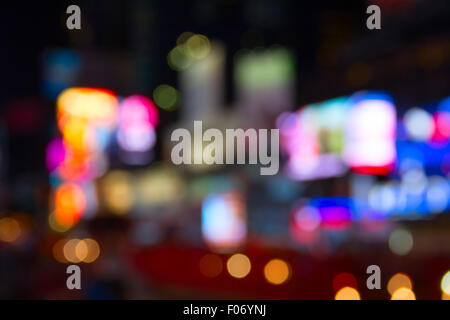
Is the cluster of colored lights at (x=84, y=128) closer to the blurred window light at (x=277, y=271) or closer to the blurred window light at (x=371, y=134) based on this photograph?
the blurred window light at (x=371, y=134)

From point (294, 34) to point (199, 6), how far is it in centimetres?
1044

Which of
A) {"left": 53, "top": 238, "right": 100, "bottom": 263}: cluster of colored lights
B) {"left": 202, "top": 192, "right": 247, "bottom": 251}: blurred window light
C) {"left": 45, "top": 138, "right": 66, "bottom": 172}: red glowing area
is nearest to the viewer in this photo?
{"left": 53, "top": 238, "right": 100, "bottom": 263}: cluster of colored lights

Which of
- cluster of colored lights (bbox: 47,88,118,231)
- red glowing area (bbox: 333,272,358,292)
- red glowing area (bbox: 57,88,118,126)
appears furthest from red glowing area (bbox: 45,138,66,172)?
red glowing area (bbox: 333,272,358,292)

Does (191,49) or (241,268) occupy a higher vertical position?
(191,49)

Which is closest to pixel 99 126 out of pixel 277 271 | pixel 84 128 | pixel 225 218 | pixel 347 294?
A: pixel 84 128

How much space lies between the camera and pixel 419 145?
17.4 meters

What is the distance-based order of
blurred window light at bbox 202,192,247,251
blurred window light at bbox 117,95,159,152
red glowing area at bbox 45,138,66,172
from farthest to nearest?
red glowing area at bbox 45,138,66,172
blurred window light at bbox 202,192,247,251
blurred window light at bbox 117,95,159,152

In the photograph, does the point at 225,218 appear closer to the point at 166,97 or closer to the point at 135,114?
the point at 135,114

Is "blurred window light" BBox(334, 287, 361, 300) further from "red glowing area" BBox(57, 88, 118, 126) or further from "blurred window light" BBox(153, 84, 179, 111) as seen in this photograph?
"blurred window light" BBox(153, 84, 179, 111)

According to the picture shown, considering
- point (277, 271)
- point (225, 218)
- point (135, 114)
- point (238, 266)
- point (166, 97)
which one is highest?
point (166, 97)

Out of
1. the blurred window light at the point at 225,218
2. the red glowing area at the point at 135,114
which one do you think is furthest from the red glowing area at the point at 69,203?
the red glowing area at the point at 135,114

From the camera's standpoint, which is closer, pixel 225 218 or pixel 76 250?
pixel 76 250
